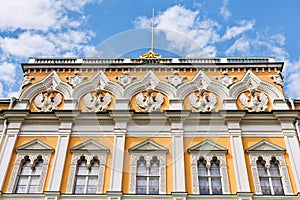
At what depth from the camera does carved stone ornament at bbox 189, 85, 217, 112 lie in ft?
80.0

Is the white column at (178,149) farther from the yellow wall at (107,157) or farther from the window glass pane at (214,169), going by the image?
the yellow wall at (107,157)

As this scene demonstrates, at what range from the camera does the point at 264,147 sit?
72.6 feet

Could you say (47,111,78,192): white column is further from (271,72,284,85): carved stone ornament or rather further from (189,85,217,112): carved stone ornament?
(271,72,284,85): carved stone ornament

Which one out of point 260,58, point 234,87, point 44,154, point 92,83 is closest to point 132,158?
point 44,154

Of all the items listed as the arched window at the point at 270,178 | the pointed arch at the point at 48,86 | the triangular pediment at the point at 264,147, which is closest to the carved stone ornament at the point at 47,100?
the pointed arch at the point at 48,86

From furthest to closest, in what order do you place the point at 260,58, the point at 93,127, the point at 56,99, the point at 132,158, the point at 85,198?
the point at 260,58 < the point at 56,99 < the point at 93,127 < the point at 132,158 < the point at 85,198

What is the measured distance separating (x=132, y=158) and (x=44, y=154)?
15.6 ft

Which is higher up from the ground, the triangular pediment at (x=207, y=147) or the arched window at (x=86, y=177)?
the triangular pediment at (x=207, y=147)

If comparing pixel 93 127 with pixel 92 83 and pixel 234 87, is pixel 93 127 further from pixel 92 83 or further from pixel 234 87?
pixel 234 87

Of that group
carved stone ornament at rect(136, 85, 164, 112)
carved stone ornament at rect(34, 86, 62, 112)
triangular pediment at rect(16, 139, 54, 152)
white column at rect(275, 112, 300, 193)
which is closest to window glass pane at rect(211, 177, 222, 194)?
white column at rect(275, 112, 300, 193)

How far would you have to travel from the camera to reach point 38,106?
974 inches

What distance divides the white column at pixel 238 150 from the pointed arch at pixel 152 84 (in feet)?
12.5

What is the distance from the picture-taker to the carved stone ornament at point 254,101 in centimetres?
2433

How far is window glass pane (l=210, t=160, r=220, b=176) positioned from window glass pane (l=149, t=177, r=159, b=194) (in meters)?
2.91
